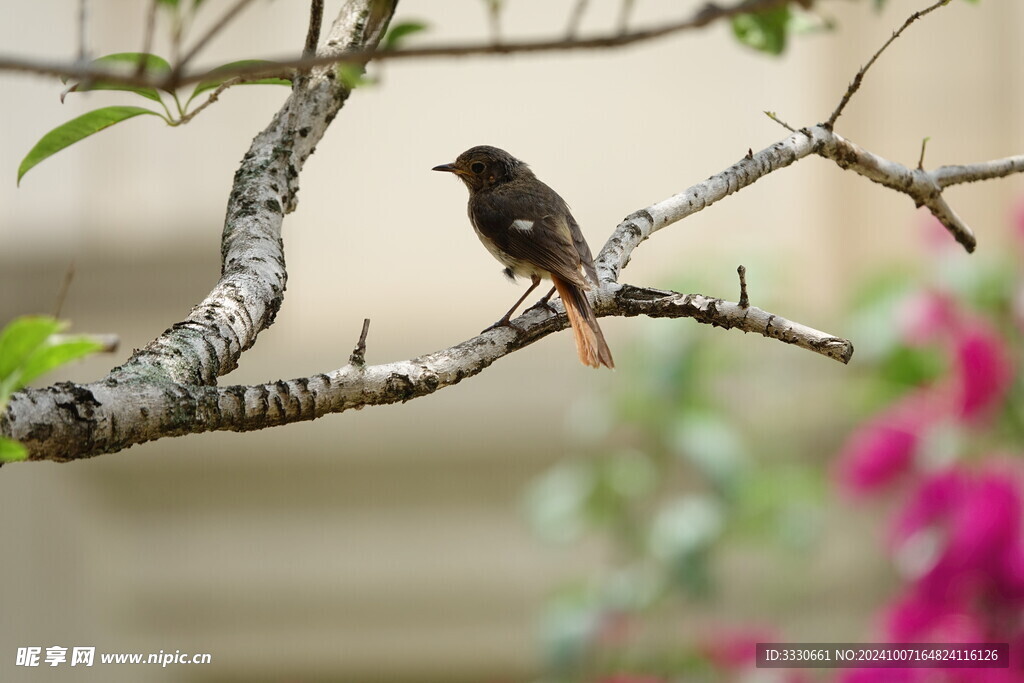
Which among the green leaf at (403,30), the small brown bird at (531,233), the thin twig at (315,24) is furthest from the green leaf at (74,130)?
the small brown bird at (531,233)

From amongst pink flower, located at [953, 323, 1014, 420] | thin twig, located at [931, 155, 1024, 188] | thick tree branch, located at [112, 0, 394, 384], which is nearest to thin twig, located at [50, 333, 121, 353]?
thick tree branch, located at [112, 0, 394, 384]

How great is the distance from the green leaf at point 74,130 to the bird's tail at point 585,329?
984mm

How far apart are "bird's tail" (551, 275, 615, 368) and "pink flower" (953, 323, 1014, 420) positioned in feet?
6.44

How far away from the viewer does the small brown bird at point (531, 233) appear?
96.2 inches

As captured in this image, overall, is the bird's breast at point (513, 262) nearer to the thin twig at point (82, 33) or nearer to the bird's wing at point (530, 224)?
the bird's wing at point (530, 224)

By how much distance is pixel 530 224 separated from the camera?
3.21m

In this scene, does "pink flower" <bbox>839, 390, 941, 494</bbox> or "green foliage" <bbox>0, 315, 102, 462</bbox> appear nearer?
"green foliage" <bbox>0, 315, 102, 462</bbox>

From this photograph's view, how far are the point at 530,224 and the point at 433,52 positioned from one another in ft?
8.03

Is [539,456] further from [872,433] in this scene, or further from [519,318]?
[519,318]

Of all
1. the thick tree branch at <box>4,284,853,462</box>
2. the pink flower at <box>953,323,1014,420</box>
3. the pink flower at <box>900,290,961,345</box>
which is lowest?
the thick tree branch at <box>4,284,853,462</box>

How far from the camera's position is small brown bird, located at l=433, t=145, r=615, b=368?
244cm

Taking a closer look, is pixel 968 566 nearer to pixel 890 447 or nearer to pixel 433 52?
pixel 890 447

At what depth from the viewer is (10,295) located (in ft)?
26.2

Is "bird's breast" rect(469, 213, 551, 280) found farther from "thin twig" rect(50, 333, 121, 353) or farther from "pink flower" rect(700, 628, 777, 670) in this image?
"thin twig" rect(50, 333, 121, 353)
